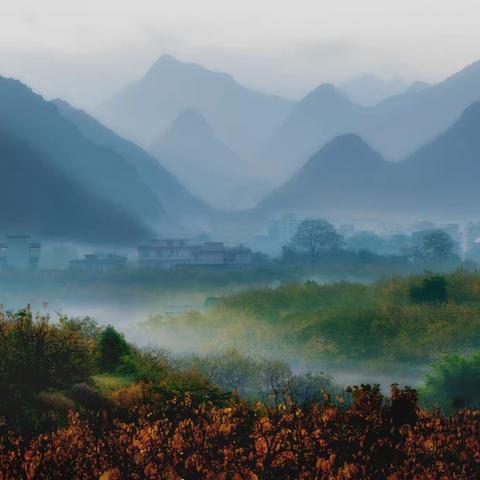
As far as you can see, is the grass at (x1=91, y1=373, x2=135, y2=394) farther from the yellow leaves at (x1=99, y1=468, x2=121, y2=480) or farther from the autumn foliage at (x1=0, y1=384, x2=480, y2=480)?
the yellow leaves at (x1=99, y1=468, x2=121, y2=480)

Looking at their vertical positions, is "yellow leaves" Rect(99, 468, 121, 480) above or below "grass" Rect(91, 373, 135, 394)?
below

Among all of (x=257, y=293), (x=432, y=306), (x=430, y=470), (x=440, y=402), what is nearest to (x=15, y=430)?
(x=430, y=470)

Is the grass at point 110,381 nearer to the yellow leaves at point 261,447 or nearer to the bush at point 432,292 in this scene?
the yellow leaves at point 261,447

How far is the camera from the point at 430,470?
29.0 meters

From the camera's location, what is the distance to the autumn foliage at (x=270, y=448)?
28.0 m

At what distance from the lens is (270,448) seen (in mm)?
28969

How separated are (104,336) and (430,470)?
29975 millimetres

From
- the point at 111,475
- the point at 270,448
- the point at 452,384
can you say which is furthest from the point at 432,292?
the point at 111,475

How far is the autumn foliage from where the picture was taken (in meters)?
28.0

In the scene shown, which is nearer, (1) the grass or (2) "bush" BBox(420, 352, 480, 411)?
(1) the grass

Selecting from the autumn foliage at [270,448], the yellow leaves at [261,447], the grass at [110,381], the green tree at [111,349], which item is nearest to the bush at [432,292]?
the green tree at [111,349]

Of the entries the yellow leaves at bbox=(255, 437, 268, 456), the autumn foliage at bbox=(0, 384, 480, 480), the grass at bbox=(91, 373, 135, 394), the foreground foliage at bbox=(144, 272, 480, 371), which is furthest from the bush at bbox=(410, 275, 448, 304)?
the yellow leaves at bbox=(255, 437, 268, 456)

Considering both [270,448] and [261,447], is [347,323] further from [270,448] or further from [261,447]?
[270,448]

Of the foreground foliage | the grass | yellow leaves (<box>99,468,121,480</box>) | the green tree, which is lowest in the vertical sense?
yellow leaves (<box>99,468,121,480</box>)
